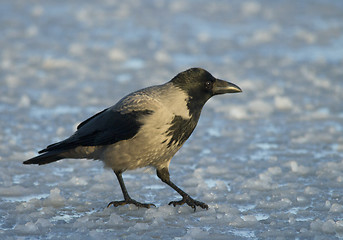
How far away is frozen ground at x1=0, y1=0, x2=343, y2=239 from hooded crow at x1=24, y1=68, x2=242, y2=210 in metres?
0.37

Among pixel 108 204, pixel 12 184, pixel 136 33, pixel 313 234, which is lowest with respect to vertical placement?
pixel 313 234

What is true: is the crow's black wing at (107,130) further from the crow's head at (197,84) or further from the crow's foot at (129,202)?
the crow's foot at (129,202)

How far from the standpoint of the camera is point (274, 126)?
24.2 feet

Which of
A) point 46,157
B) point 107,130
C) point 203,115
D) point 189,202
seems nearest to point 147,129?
point 107,130

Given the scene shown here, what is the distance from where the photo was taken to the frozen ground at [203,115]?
15.0ft

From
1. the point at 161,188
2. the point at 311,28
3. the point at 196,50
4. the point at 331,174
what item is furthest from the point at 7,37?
the point at 331,174

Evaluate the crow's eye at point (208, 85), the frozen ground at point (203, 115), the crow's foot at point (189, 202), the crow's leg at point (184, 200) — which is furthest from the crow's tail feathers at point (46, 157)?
the crow's eye at point (208, 85)

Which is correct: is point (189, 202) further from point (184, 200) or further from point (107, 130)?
point (107, 130)

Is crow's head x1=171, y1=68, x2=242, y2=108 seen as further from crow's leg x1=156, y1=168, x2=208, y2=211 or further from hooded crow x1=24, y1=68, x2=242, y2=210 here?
crow's leg x1=156, y1=168, x2=208, y2=211

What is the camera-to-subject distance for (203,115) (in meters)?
7.87

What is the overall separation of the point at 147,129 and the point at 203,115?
10.6ft

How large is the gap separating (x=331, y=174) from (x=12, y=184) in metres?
3.01

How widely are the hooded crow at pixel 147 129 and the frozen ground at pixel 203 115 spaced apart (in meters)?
0.37

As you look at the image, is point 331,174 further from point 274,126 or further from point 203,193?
point 274,126
